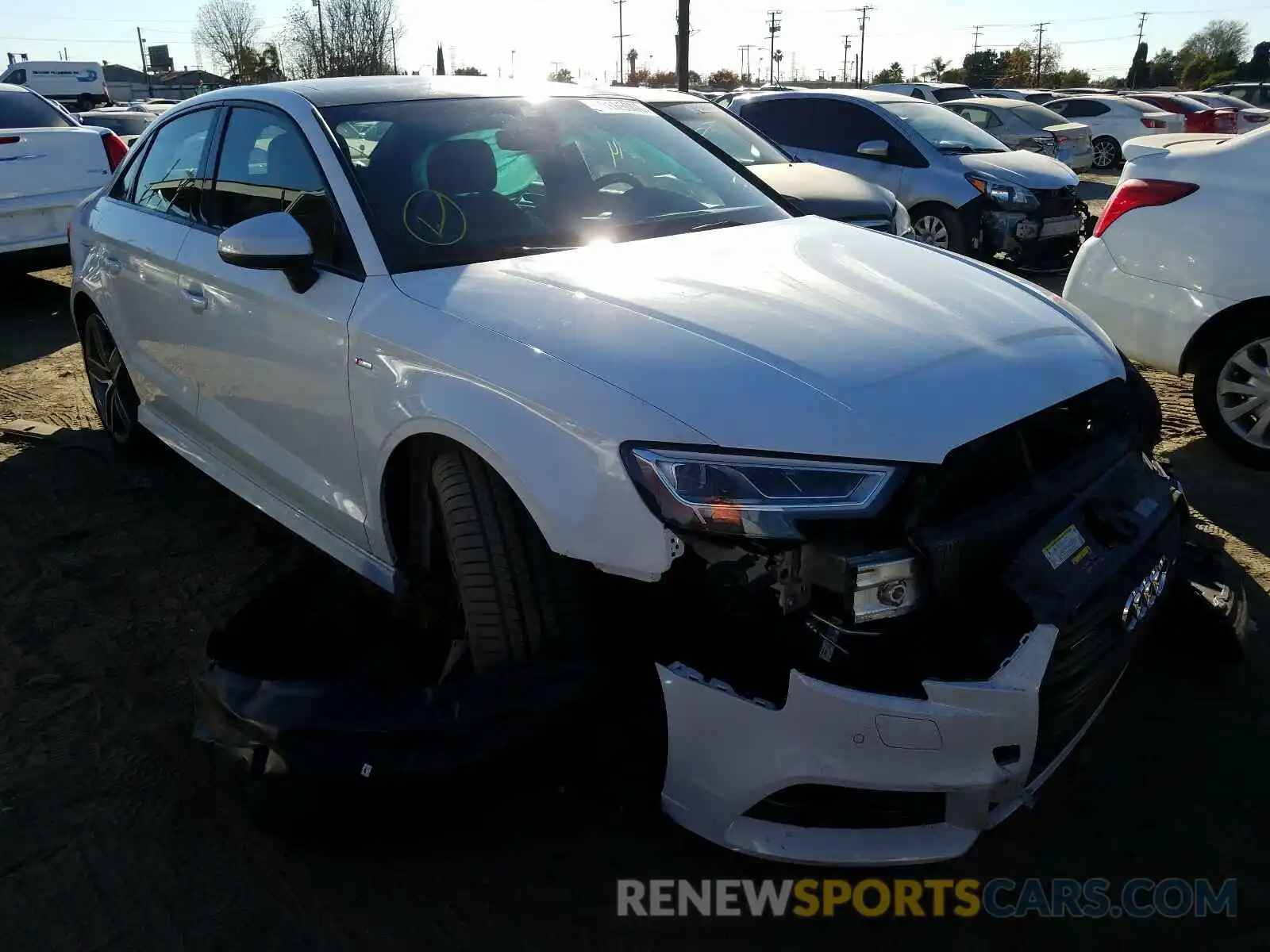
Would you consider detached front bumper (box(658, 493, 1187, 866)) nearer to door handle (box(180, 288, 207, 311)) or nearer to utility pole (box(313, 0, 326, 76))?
door handle (box(180, 288, 207, 311))

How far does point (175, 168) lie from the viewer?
3834 millimetres

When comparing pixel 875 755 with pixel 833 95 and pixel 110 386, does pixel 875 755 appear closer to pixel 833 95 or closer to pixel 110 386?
pixel 110 386

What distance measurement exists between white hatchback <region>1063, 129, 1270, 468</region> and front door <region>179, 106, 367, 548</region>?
3473mm

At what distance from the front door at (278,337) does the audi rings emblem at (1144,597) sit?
185 cm

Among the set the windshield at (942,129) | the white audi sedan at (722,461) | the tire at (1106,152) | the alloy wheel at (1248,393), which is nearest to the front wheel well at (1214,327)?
the alloy wheel at (1248,393)

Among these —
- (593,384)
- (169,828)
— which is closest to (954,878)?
(593,384)

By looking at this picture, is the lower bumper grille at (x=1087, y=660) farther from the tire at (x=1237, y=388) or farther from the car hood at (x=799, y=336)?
the tire at (x=1237, y=388)

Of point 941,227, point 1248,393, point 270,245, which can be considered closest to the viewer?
point 270,245

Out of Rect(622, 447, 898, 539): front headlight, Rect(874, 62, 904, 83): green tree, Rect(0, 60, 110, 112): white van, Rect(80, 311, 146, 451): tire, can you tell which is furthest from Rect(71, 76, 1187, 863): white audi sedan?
Rect(874, 62, 904, 83): green tree

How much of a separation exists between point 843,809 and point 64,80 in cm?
4415

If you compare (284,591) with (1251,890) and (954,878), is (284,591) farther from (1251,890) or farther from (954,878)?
(1251,890)

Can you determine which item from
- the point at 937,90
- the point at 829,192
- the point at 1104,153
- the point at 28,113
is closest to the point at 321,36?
the point at 937,90

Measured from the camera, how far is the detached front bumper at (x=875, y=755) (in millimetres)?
1811

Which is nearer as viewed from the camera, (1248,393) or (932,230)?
(1248,393)
